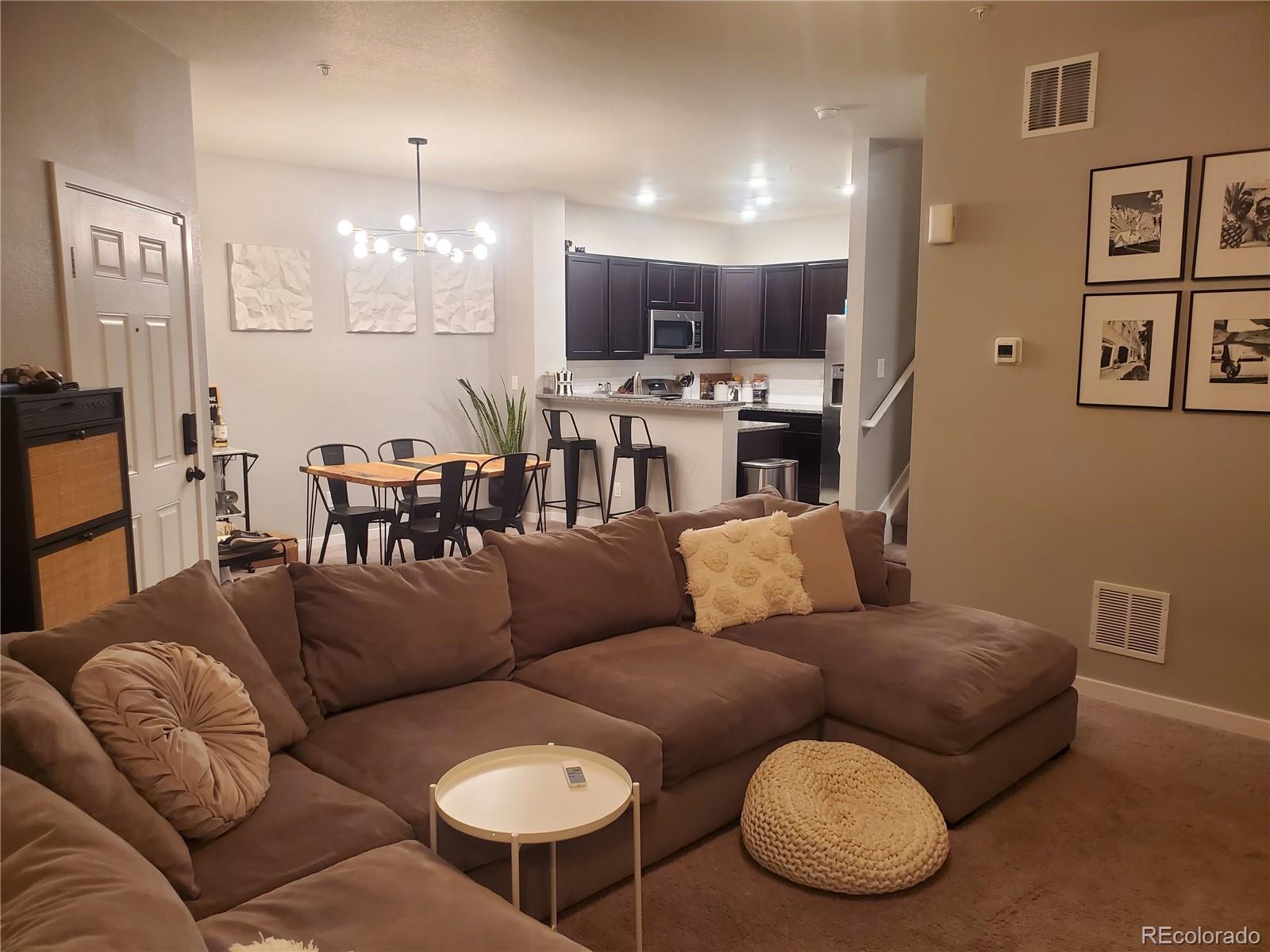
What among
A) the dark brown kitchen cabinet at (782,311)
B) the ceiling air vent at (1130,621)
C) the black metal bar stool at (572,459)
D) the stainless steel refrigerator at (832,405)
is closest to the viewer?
the ceiling air vent at (1130,621)

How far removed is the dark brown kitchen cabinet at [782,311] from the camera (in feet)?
29.0

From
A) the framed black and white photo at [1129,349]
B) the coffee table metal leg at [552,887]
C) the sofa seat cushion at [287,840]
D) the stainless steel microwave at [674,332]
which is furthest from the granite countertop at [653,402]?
the sofa seat cushion at [287,840]

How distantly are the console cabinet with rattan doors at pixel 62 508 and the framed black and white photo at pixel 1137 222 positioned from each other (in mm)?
3844

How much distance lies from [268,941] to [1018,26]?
4095 millimetres

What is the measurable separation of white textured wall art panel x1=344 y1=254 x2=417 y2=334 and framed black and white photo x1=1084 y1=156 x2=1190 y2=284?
509cm

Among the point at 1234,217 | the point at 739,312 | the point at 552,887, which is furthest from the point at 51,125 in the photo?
the point at 739,312

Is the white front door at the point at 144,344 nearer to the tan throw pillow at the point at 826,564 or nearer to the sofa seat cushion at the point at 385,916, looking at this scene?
the sofa seat cushion at the point at 385,916

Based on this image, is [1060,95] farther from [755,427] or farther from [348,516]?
[348,516]

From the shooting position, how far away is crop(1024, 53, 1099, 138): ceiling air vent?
371 cm

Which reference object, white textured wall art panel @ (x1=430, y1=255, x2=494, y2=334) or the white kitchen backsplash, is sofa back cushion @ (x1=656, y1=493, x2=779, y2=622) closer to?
white textured wall art panel @ (x1=430, y1=255, x2=494, y2=334)

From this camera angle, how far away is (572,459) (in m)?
7.41

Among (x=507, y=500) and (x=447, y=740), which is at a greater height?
(x=507, y=500)

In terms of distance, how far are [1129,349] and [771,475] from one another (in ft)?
10.9

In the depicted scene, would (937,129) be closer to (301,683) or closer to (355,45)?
(355,45)
